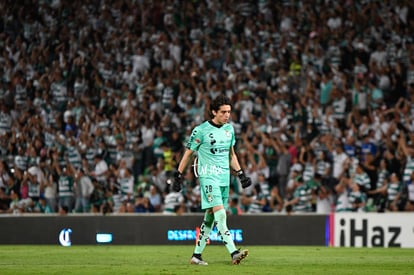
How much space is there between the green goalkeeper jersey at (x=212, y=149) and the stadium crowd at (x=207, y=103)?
951 cm

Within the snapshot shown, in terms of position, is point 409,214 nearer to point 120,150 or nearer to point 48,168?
point 120,150

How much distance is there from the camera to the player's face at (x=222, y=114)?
1506 cm

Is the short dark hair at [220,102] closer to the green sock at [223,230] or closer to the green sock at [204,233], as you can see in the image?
the green sock at [223,230]

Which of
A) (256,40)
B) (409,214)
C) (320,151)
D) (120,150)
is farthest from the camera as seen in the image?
(256,40)

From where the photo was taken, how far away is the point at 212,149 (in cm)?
1527

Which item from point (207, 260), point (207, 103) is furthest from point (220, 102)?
point (207, 103)

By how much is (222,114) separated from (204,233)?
76.3 inches

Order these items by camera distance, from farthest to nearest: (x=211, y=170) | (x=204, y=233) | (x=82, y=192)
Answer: (x=82, y=192) < (x=204, y=233) < (x=211, y=170)

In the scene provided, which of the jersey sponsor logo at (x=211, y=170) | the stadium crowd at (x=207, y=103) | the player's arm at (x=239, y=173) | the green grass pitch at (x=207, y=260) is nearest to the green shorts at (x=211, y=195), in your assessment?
the jersey sponsor logo at (x=211, y=170)

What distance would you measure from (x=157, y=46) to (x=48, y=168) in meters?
6.09

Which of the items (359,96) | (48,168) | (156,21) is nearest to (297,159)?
(359,96)

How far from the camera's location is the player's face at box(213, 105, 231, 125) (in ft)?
49.4

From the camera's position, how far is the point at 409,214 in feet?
73.8

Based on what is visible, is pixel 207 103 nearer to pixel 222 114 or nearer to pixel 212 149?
pixel 212 149
